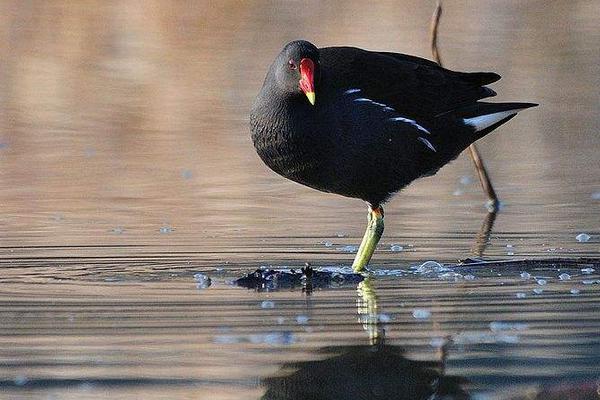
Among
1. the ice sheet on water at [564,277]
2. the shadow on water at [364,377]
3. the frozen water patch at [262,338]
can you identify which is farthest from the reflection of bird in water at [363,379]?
the ice sheet on water at [564,277]

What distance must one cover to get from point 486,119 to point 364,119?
3.06 feet

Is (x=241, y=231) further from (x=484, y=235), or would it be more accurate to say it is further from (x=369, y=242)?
(x=484, y=235)

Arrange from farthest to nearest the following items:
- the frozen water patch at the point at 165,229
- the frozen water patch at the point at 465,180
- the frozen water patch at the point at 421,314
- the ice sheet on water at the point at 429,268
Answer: the frozen water patch at the point at 465,180, the frozen water patch at the point at 165,229, the ice sheet on water at the point at 429,268, the frozen water patch at the point at 421,314

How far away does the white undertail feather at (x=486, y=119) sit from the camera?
7680 mm

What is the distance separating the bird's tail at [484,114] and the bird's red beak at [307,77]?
1.14 metres

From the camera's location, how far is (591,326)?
5352 mm

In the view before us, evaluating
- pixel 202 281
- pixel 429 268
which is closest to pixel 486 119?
pixel 429 268

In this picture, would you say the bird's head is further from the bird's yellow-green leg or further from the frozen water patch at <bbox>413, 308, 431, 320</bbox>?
the frozen water patch at <bbox>413, 308, 431, 320</bbox>

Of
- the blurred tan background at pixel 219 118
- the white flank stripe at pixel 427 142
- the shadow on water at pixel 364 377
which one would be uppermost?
the white flank stripe at pixel 427 142

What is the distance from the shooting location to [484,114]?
771 cm

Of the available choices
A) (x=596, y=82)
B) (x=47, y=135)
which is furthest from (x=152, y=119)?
(x=596, y=82)

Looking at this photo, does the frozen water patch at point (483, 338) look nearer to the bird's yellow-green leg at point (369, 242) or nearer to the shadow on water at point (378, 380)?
the shadow on water at point (378, 380)

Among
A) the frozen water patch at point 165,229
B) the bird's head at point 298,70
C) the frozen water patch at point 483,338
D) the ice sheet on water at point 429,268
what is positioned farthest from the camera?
the frozen water patch at point 165,229

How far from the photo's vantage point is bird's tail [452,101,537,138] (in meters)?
7.68
